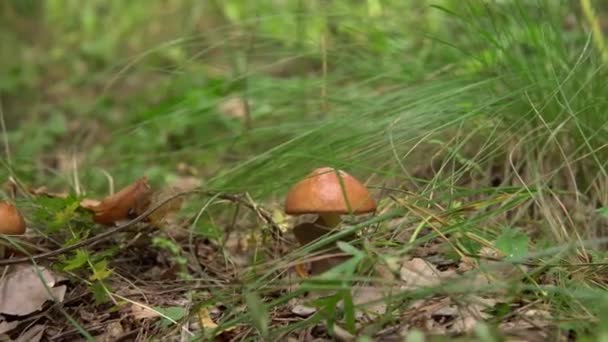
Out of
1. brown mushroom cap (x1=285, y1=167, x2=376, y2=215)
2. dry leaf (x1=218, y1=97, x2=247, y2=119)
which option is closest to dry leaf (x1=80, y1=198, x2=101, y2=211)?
brown mushroom cap (x1=285, y1=167, x2=376, y2=215)

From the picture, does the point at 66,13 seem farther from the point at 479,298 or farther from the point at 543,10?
the point at 479,298

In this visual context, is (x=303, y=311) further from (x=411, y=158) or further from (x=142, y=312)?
(x=411, y=158)

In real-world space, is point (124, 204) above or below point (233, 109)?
above

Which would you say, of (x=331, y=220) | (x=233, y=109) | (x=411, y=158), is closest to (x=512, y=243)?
(x=331, y=220)

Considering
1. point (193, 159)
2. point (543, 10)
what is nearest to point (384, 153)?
point (543, 10)

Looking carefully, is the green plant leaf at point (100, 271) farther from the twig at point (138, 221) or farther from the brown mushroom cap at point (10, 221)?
the brown mushroom cap at point (10, 221)

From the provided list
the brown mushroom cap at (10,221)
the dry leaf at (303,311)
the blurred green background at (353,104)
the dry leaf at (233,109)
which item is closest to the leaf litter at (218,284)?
the dry leaf at (303,311)
